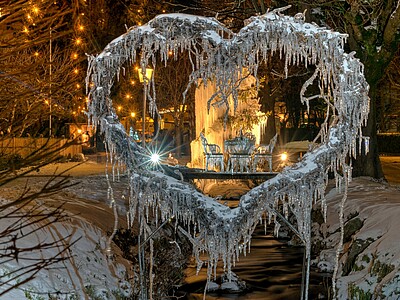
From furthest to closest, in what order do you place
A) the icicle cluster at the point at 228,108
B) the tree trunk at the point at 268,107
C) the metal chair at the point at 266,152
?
the tree trunk at the point at 268,107 → the metal chair at the point at 266,152 → the icicle cluster at the point at 228,108

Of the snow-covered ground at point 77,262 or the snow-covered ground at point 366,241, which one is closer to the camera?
the snow-covered ground at point 77,262

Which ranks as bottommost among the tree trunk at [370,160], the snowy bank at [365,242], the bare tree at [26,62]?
the snowy bank at [365,242]

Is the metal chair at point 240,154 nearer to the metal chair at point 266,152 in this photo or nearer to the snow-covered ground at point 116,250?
the metal chair at point 266,152

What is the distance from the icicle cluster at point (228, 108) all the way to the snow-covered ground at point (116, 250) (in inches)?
39.4

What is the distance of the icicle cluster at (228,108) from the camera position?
8.12m

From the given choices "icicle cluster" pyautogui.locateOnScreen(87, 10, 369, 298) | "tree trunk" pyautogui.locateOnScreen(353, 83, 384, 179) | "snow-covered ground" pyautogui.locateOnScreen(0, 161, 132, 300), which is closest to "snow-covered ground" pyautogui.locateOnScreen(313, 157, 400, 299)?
"tree trunk" pyautogui.locateOnScreen(353, 83, 384, 179)

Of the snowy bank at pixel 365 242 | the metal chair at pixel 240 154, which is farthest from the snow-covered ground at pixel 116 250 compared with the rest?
the metal chair at pixel 240 154

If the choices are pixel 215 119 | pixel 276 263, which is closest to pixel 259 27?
pixel 276 263

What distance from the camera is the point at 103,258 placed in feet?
34.6

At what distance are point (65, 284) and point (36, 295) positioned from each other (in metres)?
0.72

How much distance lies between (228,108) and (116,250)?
4.54 meters

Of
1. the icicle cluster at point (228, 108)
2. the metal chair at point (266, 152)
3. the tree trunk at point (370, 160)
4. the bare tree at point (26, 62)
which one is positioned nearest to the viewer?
the icicle cluster at point (228, 108)

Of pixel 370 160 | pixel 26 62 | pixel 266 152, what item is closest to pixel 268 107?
pixel 370 160

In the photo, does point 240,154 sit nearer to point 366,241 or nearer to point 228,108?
point 366,241
